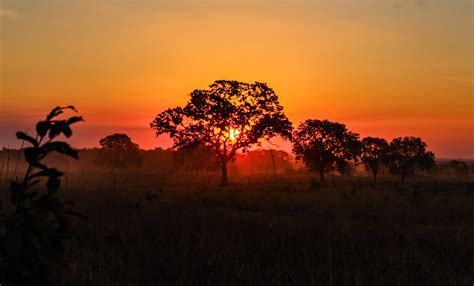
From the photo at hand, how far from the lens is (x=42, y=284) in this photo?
2.51 metres

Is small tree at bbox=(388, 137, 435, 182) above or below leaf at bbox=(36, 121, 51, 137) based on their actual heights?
above

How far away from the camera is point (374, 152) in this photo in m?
59.2

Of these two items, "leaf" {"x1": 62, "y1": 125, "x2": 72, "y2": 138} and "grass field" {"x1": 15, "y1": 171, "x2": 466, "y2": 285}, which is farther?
"grass field" {"x1": 15, "y1": 171, "x2": 466, "y2": 285}

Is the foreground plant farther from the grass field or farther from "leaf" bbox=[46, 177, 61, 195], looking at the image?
the grass field

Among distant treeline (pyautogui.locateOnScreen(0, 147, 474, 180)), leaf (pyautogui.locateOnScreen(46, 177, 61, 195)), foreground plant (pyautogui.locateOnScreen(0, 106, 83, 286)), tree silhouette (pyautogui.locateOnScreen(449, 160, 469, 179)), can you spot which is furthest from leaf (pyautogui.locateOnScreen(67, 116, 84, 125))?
tree silhouette (pyautogui.locateOnScreen(449, 160, 469, 179))

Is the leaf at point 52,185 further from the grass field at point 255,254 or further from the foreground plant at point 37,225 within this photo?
the grass field at point 255,254

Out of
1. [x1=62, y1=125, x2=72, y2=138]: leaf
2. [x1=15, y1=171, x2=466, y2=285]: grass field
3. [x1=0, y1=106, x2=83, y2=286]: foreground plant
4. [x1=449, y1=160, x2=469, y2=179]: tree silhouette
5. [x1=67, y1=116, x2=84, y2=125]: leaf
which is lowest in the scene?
[x1=15, y1=171, x2=466, y2=285]: grass field

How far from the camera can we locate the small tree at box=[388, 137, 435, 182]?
5812cm

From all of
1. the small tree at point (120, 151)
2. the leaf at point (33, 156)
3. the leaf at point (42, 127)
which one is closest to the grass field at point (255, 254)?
the leaf at point (33, 156)

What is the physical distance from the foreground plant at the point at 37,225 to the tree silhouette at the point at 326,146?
49625 mm

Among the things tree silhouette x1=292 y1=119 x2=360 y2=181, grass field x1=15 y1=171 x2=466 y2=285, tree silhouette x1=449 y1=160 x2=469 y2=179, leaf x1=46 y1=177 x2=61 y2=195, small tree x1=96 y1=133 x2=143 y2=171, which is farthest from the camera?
tree silhouette x1=449 y1=160 x2=469 y2=179

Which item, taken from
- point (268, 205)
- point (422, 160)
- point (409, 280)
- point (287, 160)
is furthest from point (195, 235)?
point (287, 160)

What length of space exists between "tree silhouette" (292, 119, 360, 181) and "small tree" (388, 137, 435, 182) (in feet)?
30.9

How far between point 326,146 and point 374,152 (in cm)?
1155
